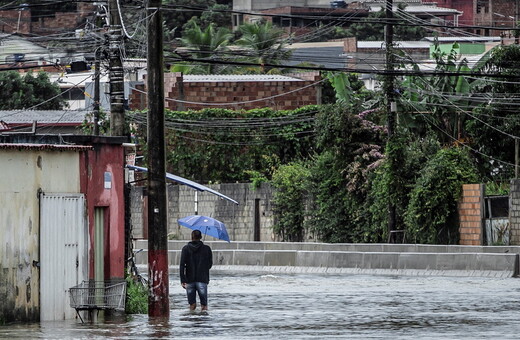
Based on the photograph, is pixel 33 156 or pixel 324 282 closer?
pixel 33 156

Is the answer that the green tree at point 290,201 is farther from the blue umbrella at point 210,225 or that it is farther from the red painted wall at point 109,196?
the red painted wall at point 109,196

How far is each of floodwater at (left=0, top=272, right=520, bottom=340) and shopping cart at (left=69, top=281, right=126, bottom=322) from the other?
0.32 m

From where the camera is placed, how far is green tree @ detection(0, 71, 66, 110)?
76.3 m

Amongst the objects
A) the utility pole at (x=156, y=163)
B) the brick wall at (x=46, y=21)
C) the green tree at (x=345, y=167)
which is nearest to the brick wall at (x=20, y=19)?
the brick wall at (x=46, y=21)

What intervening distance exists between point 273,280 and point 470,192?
29.3ft

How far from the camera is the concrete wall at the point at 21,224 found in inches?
821

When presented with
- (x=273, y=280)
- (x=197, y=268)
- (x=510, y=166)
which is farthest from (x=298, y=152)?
(x=197, y=268)

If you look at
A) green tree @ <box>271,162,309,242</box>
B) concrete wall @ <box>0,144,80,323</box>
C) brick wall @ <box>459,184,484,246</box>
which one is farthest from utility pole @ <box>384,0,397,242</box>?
concrete wall @ <box>0,144,80,323</box>

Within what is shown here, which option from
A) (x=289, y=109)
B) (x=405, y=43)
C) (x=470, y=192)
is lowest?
(x=470, y=192)

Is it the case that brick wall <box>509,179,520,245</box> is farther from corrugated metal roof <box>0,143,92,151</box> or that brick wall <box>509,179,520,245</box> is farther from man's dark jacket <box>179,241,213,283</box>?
corrugated metal roof <box>0,143,92,151</box>

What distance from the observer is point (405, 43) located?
3984 inches

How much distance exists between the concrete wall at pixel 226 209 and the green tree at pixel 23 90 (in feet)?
58.3

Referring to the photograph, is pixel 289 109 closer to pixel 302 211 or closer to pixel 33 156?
pixel 302 211

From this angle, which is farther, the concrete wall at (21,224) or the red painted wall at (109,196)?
the red painted wall at (109,196)
